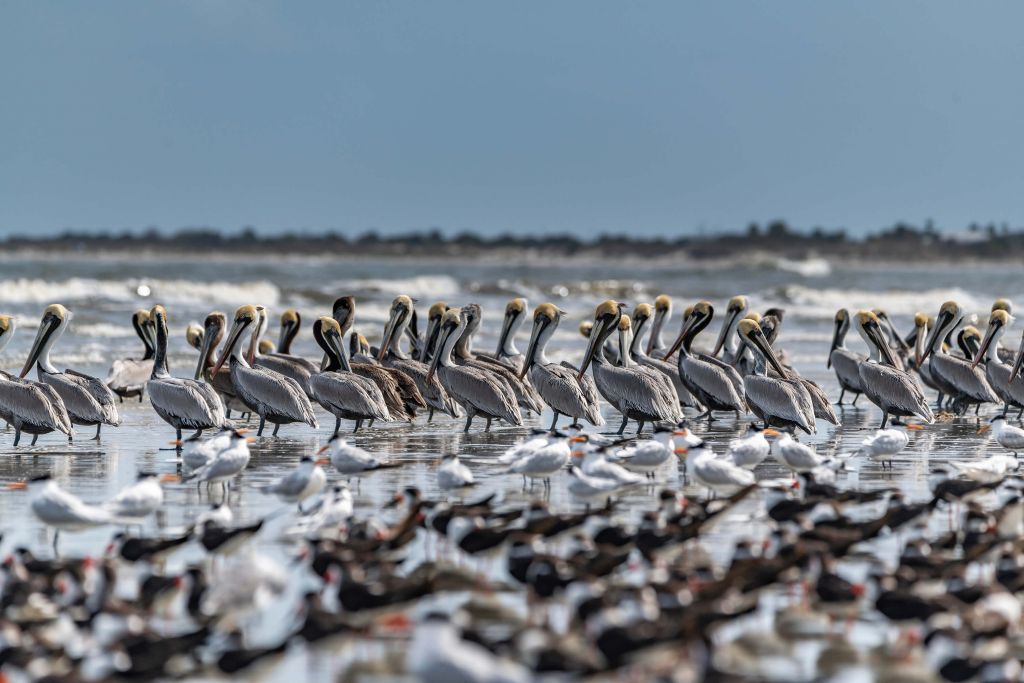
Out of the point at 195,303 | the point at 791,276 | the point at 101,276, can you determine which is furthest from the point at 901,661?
the point at 791,276

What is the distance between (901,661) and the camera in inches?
242

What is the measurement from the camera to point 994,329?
16.2m

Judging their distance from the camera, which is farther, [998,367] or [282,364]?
[998,367]

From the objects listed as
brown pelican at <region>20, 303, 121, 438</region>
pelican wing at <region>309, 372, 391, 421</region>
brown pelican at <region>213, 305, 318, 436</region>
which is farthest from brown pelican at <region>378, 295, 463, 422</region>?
brown pelican at <region>20, 303, 121, 438</region>

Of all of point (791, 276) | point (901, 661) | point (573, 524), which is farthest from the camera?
point (791, 276)

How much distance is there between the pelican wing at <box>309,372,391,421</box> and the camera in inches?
548

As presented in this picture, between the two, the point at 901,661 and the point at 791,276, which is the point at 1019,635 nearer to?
the point at 901,661

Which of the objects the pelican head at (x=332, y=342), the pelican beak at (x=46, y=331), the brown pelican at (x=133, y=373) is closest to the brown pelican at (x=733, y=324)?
the pelican head at (x=332, y=342)

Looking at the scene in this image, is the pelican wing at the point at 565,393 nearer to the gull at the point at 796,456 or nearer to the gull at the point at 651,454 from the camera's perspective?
the gull at the point at 651,454

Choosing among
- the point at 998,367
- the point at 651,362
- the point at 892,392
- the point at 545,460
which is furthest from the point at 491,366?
the point at 545,460

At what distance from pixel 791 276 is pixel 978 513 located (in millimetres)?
67344

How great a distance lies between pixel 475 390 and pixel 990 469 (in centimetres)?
537

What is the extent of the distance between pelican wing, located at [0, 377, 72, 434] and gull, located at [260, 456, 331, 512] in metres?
4.03

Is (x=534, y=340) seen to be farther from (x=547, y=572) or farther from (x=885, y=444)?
(x=547, y=572)
